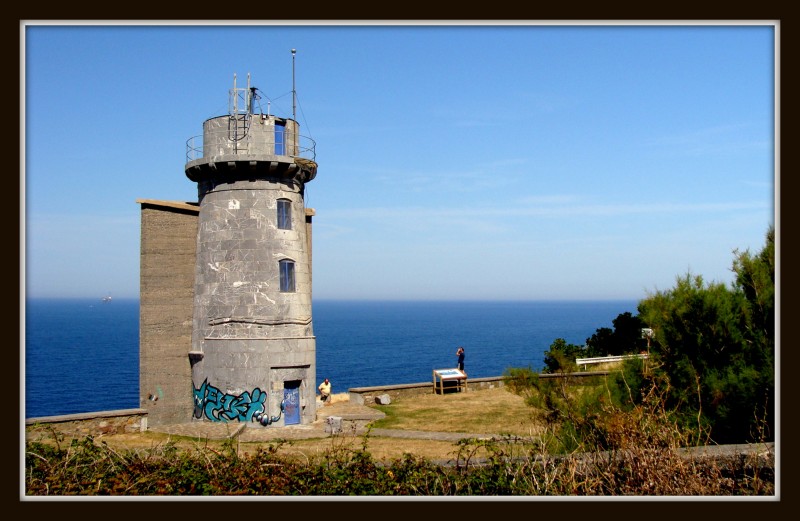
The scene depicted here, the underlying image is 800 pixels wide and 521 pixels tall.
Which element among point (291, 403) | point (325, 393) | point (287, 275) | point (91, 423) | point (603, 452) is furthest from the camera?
point (325, 393)

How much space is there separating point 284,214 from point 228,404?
25.8 feet

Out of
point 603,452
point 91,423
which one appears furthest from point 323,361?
point 603,452

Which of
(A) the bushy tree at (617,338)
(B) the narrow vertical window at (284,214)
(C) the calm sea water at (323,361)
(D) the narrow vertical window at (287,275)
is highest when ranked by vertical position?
(B) the narrow vertical window at (284,214)

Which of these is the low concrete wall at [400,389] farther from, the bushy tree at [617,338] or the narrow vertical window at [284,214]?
the bushy tree at [617,338]

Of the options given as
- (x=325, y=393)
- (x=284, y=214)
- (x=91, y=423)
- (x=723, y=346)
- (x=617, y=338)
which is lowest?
(x=325, y=393)

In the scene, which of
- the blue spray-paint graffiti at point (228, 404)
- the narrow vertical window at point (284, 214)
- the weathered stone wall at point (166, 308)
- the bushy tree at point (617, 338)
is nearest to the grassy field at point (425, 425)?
the weathered stone wall at point (166, 308)

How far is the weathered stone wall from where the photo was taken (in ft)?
94.2

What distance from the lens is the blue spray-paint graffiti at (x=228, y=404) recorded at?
94.5ft

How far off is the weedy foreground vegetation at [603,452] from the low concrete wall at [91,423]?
9.82 metres

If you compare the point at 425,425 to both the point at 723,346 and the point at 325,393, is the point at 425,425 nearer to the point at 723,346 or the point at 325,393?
the point at 325,393

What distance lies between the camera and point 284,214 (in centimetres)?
3038

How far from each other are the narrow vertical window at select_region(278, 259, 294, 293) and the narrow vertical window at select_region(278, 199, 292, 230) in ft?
4.74

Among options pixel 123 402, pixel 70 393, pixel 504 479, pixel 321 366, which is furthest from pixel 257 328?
pixel 321 366

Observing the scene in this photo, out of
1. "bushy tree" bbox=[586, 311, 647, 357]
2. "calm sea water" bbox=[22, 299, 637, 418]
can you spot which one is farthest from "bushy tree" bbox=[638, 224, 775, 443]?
"bushy tree" bbox=[586, 311, 647, 357]
